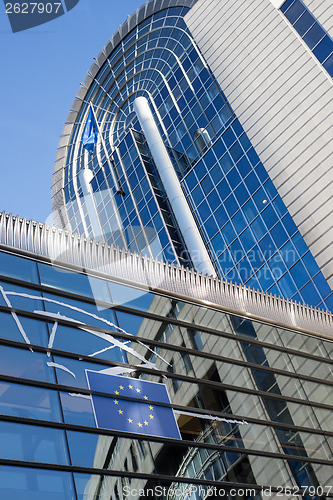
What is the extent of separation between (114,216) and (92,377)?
34312 millimetres

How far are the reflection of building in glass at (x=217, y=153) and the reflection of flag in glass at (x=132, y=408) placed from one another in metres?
13.3

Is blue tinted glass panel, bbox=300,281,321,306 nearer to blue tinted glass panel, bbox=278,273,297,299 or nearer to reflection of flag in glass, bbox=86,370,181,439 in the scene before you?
blue tinted glass panel, bbox=278,273,297,299

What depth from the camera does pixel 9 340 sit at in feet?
41.0

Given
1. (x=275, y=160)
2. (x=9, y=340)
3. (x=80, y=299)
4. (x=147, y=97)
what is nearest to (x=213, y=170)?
(x=275, y=160)

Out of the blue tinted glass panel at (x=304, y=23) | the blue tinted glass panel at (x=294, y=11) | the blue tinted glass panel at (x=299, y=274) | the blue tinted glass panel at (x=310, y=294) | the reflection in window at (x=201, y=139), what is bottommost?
the blue tinted glass panel at (x=310, y=294)

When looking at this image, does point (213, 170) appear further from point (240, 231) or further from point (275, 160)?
point (275, 160)

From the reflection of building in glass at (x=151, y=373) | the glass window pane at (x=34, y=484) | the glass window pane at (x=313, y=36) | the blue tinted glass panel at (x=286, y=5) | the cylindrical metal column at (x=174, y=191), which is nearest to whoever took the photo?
the glass window pane at (x=34, y=484)

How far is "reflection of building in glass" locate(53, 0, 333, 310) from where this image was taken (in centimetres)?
2731

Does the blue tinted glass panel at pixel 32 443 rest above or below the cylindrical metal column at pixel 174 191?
below

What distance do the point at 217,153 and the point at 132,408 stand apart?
2746 cm

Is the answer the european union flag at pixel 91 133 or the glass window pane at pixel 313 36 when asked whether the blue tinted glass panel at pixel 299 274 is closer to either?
the glass window pane at pixel 313 36

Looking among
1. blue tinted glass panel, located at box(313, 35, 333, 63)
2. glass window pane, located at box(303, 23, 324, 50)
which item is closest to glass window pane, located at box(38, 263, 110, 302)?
blue tinted glass panel, located at box(313, 35, 333, 63)

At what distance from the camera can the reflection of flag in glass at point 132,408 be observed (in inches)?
495

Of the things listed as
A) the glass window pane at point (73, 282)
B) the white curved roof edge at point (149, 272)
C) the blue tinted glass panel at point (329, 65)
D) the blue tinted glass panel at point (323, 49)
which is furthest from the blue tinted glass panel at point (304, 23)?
the glass window pane at point (73, 282)
